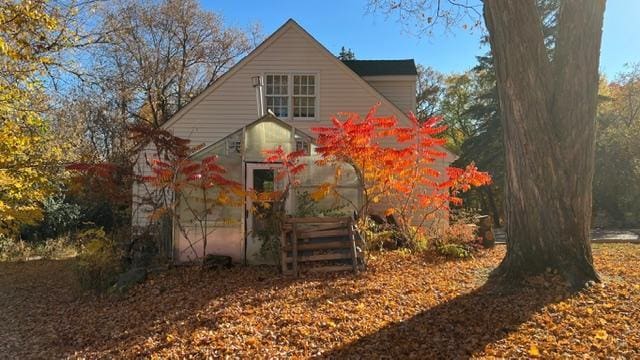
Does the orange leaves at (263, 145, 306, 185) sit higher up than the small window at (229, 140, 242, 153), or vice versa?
the small window at (229, 140, 242, 153)

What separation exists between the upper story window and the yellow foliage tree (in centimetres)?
639

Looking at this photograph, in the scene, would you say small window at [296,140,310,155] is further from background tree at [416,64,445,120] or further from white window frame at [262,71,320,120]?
background tree at [416,64,445,120]

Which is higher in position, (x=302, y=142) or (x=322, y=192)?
(x=302, y=142)

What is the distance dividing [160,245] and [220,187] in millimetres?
1802

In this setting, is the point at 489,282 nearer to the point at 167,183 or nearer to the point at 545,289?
the point at 545,289

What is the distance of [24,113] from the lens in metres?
10.1

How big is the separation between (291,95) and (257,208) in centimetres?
722

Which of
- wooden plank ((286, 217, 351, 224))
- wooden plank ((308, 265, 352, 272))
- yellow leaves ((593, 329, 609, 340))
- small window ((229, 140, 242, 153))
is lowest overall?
yellow leaves ((593, 329, 609, 340))

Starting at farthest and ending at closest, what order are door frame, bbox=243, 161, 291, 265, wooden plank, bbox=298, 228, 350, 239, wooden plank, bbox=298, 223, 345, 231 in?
1. door frame, bbox=243, 161, 291, 265
2. wooden plank, bbox=298, 223, 345, 231
3. wooden plank, bbox=298, 228, 350, 239

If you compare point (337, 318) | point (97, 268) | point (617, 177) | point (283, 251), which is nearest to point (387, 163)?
point (283, 251)

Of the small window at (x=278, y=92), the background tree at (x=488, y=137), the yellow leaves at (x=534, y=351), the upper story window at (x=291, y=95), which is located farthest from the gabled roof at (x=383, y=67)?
the yellow leaves at (x=534, y=351)

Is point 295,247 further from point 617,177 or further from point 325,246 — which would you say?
point 617,177

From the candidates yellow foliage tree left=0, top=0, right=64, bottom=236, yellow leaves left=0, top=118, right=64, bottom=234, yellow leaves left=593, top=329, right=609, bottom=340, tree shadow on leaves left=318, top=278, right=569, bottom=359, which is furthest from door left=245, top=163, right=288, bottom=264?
yellow leaves left=593, top=329, right=609, bottom=340

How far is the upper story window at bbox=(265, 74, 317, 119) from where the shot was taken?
15.4m
